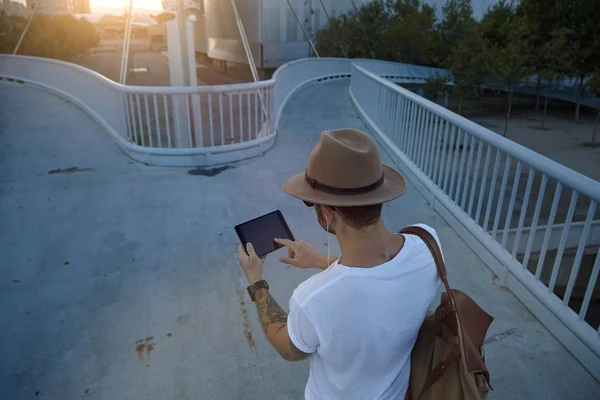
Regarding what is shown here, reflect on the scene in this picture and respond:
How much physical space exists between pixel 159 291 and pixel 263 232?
1.88 metres

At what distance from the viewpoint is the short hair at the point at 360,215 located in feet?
4.52

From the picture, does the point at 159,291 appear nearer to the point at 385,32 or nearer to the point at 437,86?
the point at 437,86

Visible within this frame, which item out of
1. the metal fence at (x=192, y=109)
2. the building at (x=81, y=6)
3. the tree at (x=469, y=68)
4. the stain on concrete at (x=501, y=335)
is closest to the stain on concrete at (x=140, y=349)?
the stain on concrete at (x=501, y=335)

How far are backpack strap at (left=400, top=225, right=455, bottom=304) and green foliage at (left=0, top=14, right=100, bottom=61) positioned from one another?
123ft

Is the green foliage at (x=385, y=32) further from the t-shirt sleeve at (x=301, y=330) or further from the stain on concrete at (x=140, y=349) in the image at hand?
the t-shirt sleeve at (x=301, y=330)

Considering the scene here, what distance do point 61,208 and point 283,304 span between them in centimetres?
330

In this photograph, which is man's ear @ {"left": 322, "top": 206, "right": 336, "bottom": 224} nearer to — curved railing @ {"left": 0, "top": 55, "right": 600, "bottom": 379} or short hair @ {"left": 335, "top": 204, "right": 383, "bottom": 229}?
short hair @ {"left": 335, "top": 204, "right": 383, "bottom": 229}

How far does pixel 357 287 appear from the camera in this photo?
4.23 feet

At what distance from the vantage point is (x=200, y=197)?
5625mm

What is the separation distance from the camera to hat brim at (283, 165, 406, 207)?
1.34m

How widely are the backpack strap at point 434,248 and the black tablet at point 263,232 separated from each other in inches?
27.1

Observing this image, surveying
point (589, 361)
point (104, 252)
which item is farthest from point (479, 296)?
point (104, 252)

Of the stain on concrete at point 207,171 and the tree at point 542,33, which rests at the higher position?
the tree at point 542,33

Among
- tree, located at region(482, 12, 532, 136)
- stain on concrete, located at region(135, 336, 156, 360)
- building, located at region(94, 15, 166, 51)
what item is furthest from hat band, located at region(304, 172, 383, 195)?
building, located at region(94, 15, 166, 51)
